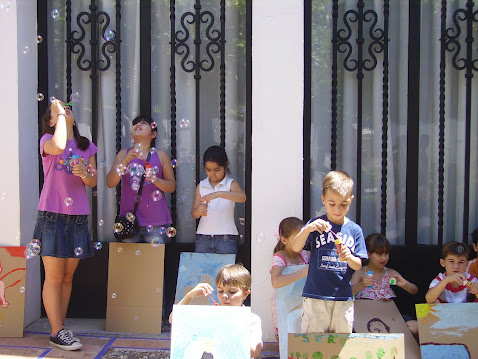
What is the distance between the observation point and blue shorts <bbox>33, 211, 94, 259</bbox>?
4.24 metres

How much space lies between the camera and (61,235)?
4281 mm

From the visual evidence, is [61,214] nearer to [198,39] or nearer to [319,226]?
[198,39]

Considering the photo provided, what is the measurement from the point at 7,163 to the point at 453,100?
3.67m

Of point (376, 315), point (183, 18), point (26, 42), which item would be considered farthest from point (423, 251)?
point (26, 42)

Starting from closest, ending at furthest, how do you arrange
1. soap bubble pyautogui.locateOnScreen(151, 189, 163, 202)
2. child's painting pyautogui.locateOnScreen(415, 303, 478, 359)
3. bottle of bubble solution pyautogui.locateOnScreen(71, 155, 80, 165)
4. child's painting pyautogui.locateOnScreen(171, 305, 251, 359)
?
child's painting pyautogui.locateOnScreen(171, 305, 251, 359) < child's painting pyautogui.locateOnScreen(415, 303, 478, 359) < bottle of bubble solution pyautogui.locateOnScreen(71, 155, 80, 165) < soap bubble pyautogui.locateOnScreen(151, 189, 163, 202)

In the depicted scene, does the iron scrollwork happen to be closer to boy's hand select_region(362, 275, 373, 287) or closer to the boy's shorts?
boy's hand select_region(362, 275, 373, 287)

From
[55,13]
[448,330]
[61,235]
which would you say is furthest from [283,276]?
[55,13]

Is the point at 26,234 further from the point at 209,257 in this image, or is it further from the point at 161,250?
the point at 209,257

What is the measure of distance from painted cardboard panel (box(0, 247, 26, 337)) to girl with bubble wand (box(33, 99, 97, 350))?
1.12 feet

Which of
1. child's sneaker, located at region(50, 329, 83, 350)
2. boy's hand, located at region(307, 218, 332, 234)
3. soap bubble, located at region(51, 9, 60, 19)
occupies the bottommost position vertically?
child's sneaker, located at region(50, 329, 83, 350)

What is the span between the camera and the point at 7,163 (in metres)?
4.62

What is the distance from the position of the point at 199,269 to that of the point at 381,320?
4.56 feet

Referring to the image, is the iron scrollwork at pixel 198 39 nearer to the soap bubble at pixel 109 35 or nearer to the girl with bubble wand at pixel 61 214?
the soap bubble at pixel 109 35

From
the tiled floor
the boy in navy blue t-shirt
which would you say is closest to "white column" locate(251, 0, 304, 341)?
the tiled floor
